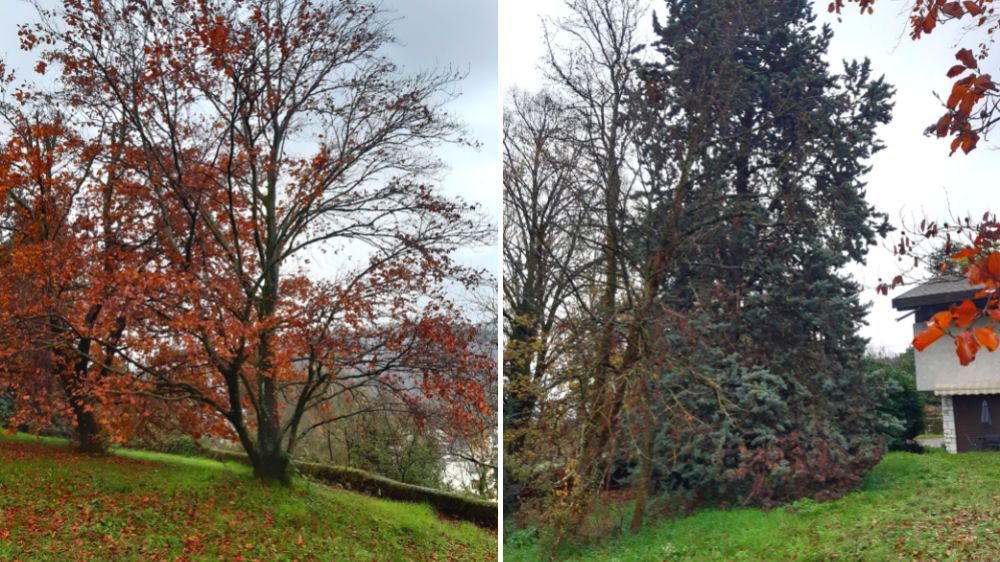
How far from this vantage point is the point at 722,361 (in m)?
2.82

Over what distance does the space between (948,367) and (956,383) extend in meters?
0.05

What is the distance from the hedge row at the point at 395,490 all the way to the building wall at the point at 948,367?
1.68 meters

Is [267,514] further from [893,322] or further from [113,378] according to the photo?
[893,322]

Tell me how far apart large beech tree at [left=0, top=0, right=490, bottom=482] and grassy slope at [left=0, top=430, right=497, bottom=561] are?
202mm

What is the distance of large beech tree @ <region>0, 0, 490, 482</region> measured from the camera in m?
3.30

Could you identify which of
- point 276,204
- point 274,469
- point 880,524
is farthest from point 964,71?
point 274,469

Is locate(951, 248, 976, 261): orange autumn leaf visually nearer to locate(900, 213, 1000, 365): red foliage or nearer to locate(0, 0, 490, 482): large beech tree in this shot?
locate(900, 213, 1000, 365): red foliage

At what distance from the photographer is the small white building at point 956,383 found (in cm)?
241

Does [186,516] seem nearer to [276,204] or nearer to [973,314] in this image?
[276,204]

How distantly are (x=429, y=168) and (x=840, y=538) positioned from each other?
2123 mm

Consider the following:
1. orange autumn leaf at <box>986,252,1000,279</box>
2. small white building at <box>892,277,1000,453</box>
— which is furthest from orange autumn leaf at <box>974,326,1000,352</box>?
small white building at <box>892,277,1000,453</box>

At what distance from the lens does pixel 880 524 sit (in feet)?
8.27

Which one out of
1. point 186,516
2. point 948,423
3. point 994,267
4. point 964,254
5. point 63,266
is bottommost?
point 186,516

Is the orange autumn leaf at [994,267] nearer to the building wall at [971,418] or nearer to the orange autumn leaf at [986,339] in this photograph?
the orange autumn leaf at [986,339]
